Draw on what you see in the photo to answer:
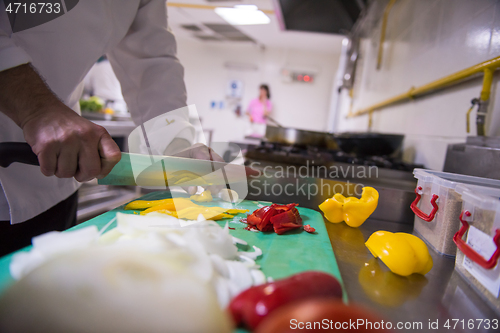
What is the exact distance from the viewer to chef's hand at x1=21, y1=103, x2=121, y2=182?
580 millimetres

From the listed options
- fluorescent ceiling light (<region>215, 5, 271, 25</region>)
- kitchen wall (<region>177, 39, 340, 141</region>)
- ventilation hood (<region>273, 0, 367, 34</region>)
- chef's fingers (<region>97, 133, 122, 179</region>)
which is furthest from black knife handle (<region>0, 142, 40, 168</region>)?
kitchen wall (<region>177, 39, 340, 141</region>)

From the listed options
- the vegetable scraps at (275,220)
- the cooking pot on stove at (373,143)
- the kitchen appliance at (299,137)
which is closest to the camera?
the vegetable scraps at (275,220)

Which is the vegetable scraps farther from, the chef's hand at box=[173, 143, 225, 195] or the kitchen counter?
the chef's hand at box=[173, 143, 225, 195]

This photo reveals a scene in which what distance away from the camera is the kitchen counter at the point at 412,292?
1.40ft

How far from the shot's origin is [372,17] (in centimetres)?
265

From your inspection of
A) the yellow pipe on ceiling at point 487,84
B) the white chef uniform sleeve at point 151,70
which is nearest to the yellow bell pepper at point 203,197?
the white chef uniform sleeve at point 151,70

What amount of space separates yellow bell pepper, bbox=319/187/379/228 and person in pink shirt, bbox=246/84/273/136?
560 centimetres

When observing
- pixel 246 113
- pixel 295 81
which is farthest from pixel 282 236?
pixel 295 81

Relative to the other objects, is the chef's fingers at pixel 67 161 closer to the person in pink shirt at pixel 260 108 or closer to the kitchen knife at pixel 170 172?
the kitchen knife at pixel 170 172

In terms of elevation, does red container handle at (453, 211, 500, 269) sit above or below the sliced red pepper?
above

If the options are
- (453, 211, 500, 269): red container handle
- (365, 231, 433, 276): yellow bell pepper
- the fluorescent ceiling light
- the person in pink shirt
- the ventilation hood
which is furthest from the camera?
the person in pink shirt

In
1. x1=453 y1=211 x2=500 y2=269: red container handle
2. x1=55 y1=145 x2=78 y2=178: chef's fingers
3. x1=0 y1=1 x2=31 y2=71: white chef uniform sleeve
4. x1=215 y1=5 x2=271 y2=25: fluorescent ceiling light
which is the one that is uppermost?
x1=215 y1=5 x2=271 y2=25: fluorescent ceiling light

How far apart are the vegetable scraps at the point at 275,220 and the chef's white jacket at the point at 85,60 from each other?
0.47 meters

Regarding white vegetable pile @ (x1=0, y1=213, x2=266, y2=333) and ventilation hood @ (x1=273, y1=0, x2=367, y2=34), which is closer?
white vegetable pile @ (x1=0, y1=213, x2=266, y2=333)
